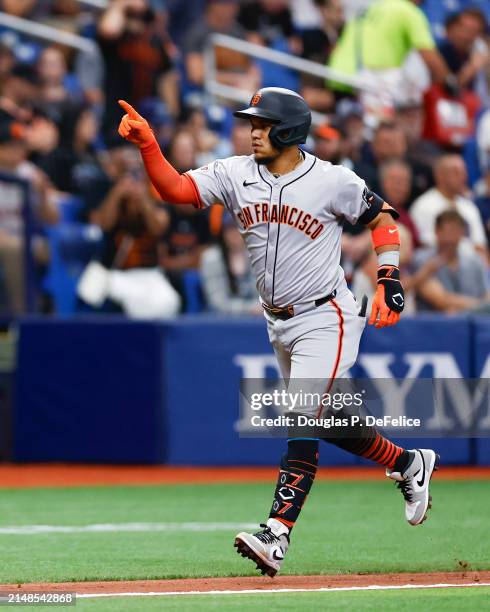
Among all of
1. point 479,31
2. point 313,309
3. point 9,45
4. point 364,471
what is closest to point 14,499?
point 364,471

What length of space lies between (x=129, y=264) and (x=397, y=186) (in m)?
2.68

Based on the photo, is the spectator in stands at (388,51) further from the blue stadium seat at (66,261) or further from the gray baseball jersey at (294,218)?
the gray baseball jersey at (294,218)

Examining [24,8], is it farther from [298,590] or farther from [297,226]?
[298,590]

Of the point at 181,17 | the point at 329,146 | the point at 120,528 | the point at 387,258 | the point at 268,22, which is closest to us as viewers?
the point at 387,258

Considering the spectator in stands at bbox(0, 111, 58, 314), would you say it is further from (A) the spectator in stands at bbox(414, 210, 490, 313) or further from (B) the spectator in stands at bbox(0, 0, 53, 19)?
(A) the spectator in stands at bbox(414, 210, 490, 313)

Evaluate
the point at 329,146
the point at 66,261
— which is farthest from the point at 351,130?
the point at 66,261

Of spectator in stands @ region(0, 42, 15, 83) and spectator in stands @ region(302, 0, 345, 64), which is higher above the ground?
spectator in stands @ region(302, 0, 345, 64)

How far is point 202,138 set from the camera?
14.9 metres

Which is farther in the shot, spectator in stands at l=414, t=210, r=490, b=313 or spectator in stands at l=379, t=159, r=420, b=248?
spectator in stands at l=379, t=159, r=420, b=248

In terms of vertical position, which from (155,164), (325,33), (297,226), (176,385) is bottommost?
(176,385)

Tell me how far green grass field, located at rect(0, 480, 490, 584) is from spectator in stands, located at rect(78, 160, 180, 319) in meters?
2.62

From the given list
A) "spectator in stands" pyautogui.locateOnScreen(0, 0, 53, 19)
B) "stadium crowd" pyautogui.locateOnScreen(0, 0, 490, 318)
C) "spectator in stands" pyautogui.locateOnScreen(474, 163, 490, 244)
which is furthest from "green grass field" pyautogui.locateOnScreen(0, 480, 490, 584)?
"spectator in stands" pyautogui.locateOnScreen(0, 0, 53, 19)

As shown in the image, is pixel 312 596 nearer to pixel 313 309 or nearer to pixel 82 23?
pixel 313 309

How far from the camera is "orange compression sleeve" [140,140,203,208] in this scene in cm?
634
